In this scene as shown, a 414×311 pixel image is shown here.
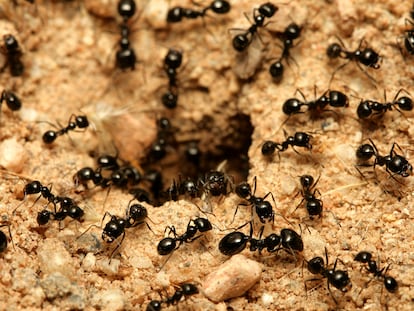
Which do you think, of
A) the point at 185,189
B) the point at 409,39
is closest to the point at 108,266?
the point at 185,189

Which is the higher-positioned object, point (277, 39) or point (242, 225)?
point (277, 39)

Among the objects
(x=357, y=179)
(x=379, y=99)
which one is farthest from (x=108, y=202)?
(x=379, y=99)

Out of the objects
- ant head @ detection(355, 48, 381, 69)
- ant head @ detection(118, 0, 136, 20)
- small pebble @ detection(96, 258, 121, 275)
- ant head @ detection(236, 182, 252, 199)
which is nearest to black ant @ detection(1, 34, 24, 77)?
ant head @ detection(118, 0, 136, 20)

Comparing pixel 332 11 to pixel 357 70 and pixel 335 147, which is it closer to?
pixel 357 70

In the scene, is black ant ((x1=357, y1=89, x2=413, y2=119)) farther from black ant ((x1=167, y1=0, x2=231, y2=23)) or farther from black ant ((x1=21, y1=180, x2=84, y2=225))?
black ant ((x1=21, y1=180, x2=84, y2=225))

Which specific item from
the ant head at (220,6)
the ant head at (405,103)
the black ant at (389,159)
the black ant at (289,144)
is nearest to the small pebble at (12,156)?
the black ant at (289,144)
